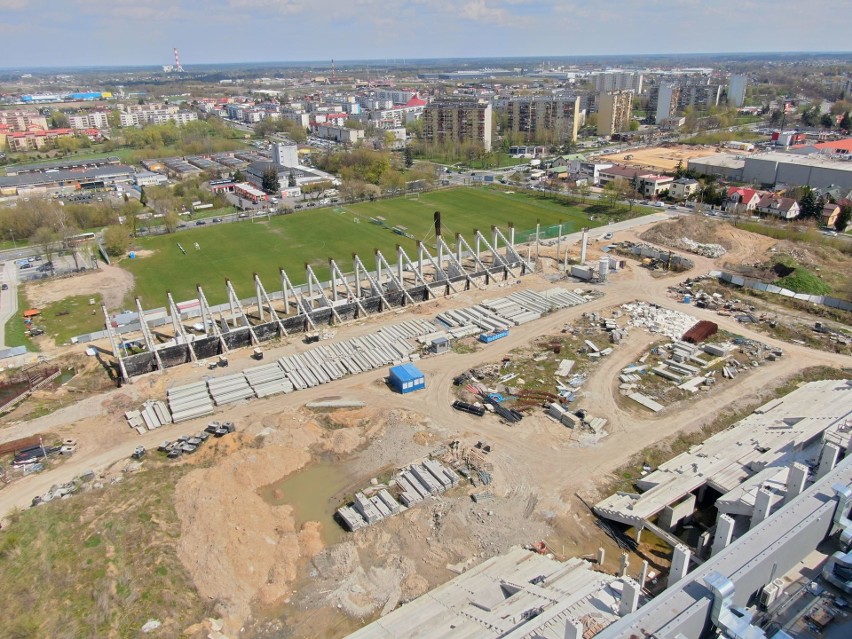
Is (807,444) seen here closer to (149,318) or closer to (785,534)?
(785,534)

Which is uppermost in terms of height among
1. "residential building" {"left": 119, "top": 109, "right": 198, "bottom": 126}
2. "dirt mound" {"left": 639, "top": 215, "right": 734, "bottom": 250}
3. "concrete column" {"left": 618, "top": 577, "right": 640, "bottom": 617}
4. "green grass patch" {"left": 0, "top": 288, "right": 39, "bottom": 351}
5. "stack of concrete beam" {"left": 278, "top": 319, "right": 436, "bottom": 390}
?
"residential building" {"left": 119, "top": 109, "right": 198, "bottom": 126}

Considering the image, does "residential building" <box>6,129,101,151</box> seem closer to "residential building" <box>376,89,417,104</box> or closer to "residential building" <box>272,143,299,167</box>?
"residential building" <box>272,143,299,167</box>

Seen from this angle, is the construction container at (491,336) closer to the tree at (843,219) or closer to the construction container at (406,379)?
the construction container at (406,379)

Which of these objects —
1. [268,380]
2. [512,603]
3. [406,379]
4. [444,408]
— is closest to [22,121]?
[268,380]

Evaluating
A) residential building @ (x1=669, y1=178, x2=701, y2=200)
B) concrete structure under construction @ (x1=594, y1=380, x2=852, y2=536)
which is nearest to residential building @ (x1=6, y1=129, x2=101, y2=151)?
residential building @ (x1=669, y1=178, x2=701, y2=200)

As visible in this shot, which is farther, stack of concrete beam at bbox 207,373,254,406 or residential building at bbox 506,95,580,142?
residential building at bbox 506,95,580,142

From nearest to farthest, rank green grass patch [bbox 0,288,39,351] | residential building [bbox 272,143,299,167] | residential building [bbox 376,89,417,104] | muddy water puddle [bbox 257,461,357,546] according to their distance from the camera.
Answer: muddy water puddle [bbox 257,461,357,546] → green grass patch [bbox 0,288,39,351] → residential building [bbox 272,143,299,167] → residential building [bbox 376,89,417,104]

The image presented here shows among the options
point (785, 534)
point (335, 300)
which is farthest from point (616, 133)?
point (785, 534)

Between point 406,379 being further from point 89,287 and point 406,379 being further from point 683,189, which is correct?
point 683,189

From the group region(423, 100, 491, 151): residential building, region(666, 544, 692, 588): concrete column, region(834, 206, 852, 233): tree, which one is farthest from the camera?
region(423, 100, 491, 151): residential building

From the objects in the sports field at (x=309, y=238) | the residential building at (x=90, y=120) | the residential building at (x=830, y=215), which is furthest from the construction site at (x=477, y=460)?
the residential building at (x=90, y=120)
